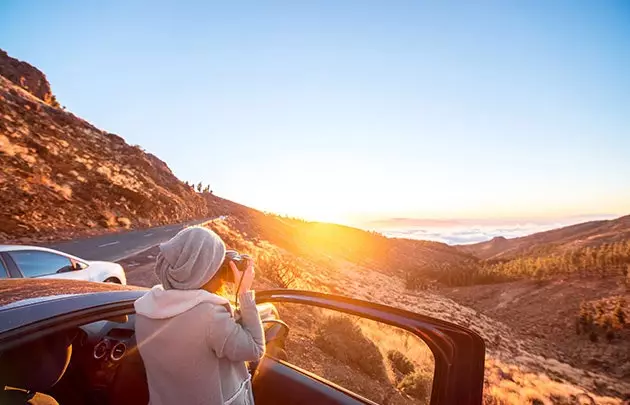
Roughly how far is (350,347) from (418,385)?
1.63 metres

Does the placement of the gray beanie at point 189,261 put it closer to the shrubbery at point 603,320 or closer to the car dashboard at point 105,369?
the car dashboard at point 105,369

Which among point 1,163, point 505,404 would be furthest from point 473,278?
point 1,163

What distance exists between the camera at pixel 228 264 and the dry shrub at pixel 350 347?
567 cm

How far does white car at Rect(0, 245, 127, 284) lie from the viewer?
5.48 meters

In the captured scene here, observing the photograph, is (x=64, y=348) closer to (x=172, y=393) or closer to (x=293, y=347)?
(x=172, y=393)

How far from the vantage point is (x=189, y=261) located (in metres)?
1.63

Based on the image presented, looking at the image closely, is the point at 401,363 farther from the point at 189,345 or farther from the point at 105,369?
the point at 189,345

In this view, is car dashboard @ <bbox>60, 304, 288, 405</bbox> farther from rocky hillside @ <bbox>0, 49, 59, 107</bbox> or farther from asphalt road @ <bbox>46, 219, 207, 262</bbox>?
rocky hillside @ <bbox>0, 49, 59, 107</bbox>

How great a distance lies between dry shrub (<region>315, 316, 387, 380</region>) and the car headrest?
5.73 metres

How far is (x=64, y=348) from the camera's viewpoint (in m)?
Answer: 1.91

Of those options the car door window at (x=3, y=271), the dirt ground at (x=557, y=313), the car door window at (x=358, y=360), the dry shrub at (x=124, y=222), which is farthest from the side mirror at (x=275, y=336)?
the dry shrub at (x=124, y=222)

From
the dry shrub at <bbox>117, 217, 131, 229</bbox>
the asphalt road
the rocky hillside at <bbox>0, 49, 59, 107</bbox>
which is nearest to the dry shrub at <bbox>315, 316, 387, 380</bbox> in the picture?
the asphalt road

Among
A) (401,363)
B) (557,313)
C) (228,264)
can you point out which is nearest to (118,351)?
(228,264)

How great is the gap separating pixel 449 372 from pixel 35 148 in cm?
3185
